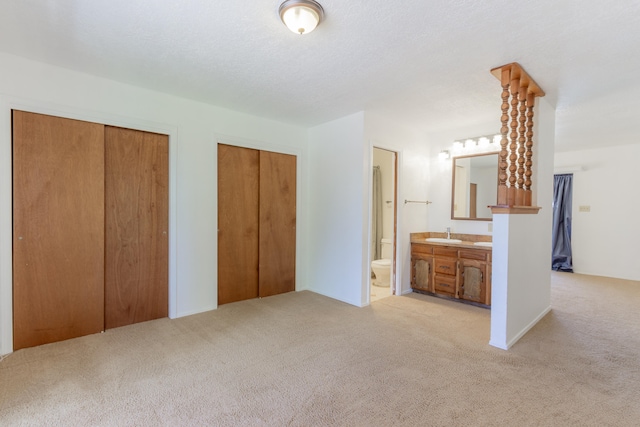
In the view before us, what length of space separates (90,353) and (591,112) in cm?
562

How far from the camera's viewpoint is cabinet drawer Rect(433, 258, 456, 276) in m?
3.97

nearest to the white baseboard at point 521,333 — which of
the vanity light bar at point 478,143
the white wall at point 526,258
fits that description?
the white wall at point 526,258

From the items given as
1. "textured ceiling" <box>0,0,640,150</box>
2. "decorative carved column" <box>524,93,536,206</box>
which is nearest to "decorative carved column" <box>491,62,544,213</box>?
"decorative carved column" <box>524,93,536,206</box>

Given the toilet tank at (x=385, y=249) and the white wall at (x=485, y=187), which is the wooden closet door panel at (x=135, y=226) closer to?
the toilet tank at (x=385, y=249)

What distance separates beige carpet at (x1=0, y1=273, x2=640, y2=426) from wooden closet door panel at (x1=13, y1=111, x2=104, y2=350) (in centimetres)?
24

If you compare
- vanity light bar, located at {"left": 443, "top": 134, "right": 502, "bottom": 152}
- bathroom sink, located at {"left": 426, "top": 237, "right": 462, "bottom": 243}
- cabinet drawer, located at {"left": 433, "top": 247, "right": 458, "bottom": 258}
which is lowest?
cabinet drawer, located at {"left": 433, "top": 247, "right": 458, "bottom": 258}

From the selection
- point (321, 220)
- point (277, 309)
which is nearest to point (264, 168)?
point (321, 220)

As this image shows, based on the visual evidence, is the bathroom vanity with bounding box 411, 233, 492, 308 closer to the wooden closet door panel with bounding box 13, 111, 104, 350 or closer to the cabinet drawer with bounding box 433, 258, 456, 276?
the cabinet drawer with bounding box 433, 258, 456, 276

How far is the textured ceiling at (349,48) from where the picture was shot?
1.85 m

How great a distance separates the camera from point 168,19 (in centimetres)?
194

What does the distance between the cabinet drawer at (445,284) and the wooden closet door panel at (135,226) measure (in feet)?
10.8

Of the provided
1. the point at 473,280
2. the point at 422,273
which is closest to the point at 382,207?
the point at 422,273

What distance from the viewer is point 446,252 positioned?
159 inches

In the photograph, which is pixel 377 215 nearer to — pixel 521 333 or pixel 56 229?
pixel 521 333
